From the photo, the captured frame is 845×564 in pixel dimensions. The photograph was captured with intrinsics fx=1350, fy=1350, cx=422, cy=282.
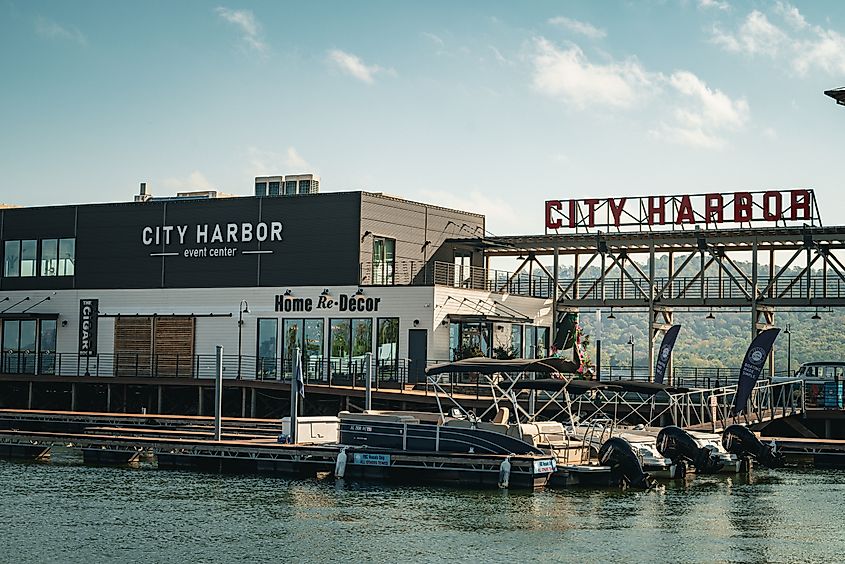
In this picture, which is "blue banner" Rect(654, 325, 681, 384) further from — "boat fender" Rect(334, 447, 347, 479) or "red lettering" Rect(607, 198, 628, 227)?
"boat fender" Rect(334, 447, 347, 479)

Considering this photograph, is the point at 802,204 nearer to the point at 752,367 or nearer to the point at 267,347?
the point at 752,367

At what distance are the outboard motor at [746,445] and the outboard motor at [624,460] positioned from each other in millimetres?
6243

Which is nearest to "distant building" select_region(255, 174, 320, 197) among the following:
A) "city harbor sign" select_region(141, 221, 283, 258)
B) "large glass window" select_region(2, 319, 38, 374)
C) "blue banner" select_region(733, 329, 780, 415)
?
"city harbor sign" select_region(141, 221, 283, 258)

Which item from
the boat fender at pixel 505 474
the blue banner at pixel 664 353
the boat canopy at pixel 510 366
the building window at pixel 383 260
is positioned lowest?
the boat fender at pixel 505 474

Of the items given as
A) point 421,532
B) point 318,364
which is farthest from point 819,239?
point 421,532

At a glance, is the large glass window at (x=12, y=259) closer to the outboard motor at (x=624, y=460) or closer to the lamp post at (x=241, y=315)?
the lamp post at (x=241, y=315)

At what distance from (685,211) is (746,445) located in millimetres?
15712

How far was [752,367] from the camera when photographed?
140ft

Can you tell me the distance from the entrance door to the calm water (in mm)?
15775

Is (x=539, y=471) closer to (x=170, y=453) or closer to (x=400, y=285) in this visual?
(x=170, y=453)

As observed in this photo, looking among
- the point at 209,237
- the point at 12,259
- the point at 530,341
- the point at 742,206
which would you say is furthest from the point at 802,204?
the point at 12,259

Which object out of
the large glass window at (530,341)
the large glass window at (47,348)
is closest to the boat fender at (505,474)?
the large glass window at (530,341)

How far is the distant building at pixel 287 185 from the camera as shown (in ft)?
196

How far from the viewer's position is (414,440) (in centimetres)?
3550
